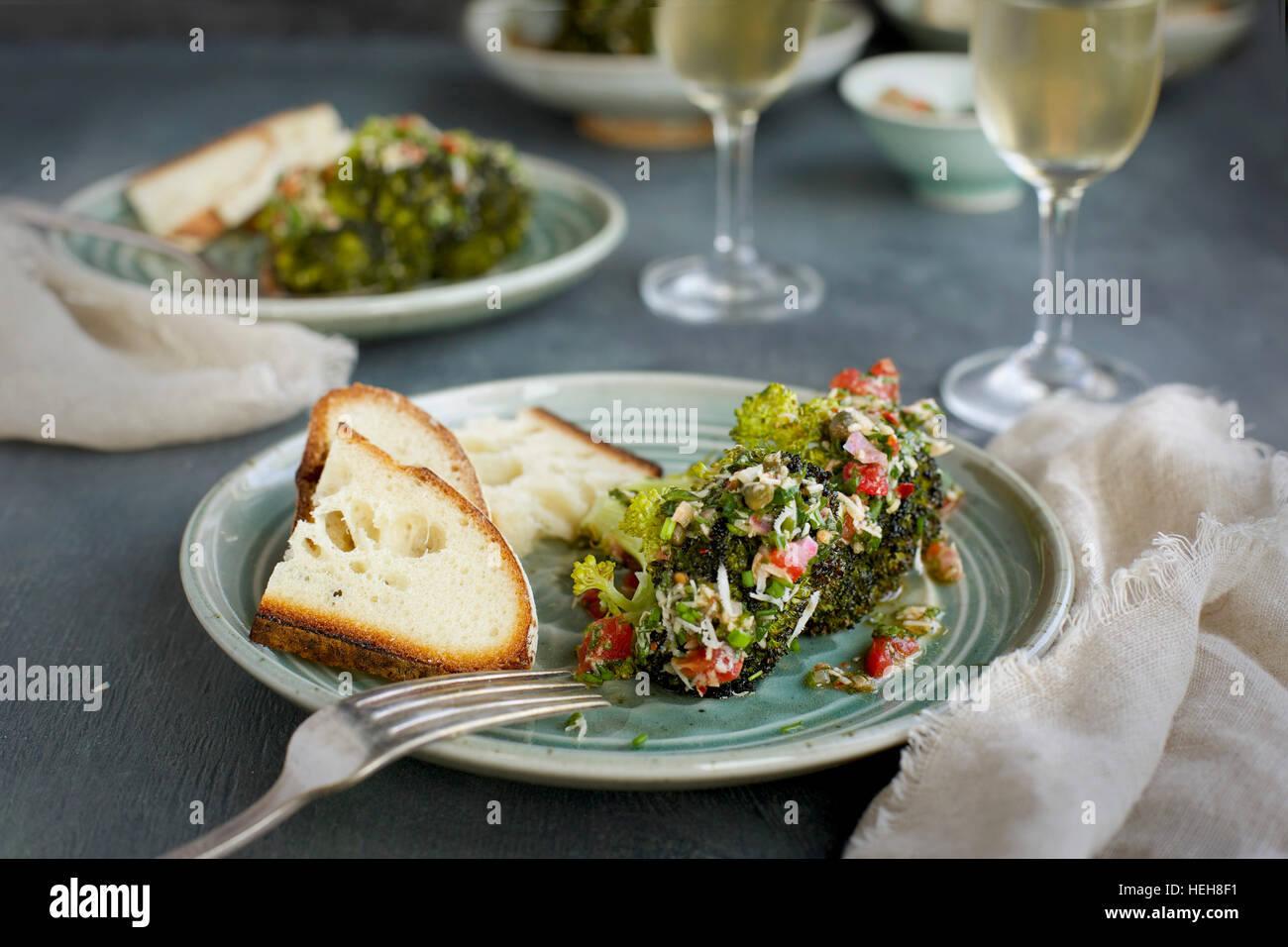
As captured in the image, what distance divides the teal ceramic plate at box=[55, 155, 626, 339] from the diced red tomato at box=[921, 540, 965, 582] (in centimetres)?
130

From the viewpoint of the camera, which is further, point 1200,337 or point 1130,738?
point 1200,337

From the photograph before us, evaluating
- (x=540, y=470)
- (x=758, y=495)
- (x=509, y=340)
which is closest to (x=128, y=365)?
(x=509, y=340)

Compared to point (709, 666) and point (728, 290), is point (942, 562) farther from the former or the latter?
point (728, 290)

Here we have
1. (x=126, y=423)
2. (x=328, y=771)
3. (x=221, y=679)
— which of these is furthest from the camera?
(x=126, y=423)

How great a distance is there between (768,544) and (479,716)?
44 cm

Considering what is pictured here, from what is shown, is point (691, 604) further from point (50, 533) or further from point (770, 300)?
point (770, 300)

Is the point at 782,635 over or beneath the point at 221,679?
over

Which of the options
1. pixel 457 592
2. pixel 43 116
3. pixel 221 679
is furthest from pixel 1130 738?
pixel 43 116

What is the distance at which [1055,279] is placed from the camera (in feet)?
9.30

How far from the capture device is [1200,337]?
306 cm

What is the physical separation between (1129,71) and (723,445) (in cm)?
107

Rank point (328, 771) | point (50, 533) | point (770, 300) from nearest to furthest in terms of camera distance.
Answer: point (328, 771) < point (50, 533) < point (770, 300)

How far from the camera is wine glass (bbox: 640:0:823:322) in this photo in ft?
9.98
